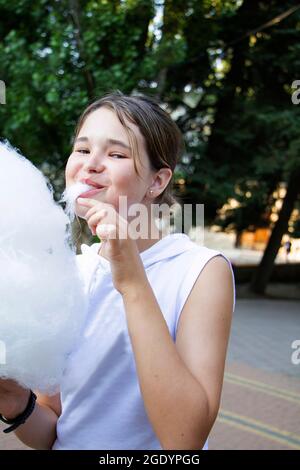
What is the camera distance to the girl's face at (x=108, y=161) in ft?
3.64

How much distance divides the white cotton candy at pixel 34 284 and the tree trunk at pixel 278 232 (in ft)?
37.0

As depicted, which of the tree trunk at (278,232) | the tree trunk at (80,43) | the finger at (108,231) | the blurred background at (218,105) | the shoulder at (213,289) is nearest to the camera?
the finger at (108,231)

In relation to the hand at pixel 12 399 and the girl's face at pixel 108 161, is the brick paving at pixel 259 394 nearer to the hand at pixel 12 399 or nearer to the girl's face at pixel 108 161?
the hand at pixel 12 399

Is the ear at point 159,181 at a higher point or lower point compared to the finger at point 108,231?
higher

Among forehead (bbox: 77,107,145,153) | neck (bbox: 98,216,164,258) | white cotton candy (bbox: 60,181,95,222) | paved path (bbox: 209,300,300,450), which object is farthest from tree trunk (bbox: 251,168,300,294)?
white cotton candy (bbox: 60,181,95,222)

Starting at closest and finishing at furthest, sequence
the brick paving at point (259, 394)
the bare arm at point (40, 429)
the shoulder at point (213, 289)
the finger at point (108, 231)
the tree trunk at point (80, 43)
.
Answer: the finger at point (108, 231) → the shoulder at point (213, 289) → the bare arm at point (40, 429) → the brick paving at point (259, 394) → the tree trunk at point (80, 43)

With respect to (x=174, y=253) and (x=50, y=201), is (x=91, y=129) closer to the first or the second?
(x=50, y=201)

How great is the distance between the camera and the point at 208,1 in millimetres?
8609

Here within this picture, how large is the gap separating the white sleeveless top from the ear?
161mm

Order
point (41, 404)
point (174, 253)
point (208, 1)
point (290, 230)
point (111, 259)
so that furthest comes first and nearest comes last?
1. point (290, 230)
2. point (208, 1)
3. point (41, 404)
4. point (174, 253)
5. point (111, 259)

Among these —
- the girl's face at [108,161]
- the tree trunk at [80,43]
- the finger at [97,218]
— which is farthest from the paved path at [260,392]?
the tree trunk at [80,43]

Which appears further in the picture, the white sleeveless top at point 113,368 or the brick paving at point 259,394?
the brick paving at point 259,394

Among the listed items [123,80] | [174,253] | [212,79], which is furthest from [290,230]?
[174,253]

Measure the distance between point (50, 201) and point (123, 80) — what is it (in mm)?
6003
